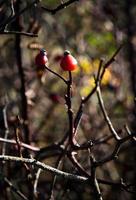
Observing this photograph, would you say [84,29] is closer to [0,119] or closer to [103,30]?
[103,30]

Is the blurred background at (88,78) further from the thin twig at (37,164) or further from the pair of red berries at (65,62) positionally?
the thin twig at (37,164)

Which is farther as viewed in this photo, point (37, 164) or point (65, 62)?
point (65, 62)

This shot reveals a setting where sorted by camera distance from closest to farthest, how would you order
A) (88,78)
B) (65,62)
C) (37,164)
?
(37,164) → (65,62) → (88,78)

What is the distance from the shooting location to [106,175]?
3.88 meters

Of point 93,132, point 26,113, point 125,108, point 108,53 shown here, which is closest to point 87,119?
point 93,132

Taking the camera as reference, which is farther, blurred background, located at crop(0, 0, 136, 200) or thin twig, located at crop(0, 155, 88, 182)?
blurred background, located at crop(0, 0, 136, 200)

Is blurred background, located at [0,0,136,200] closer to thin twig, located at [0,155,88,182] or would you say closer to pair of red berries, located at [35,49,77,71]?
pair of red berries, located at [35,49,77,71]

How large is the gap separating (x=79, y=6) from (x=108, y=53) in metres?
0.68

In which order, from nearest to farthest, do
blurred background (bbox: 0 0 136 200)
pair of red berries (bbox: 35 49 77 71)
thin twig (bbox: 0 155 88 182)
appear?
thin twig (bbox: 0 155 88 182) < pair of red berries (bbox: 35 49 77 71) < blurred background (bbox: 0 0 136 200)

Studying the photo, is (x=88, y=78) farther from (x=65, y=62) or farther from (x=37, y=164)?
(x=37, y=164)

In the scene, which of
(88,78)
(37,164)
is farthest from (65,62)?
(88,78)

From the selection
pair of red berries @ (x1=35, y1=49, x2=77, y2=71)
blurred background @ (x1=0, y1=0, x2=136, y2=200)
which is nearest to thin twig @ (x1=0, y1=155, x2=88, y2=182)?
pair of red berries @ (x1=35, y1=49, x2=77, y2=71)

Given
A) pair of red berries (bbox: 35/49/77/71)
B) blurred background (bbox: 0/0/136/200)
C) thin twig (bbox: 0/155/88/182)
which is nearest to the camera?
thin twig (bbox: 0/155/88/182)

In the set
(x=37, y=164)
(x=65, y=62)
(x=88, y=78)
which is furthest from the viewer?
(x=88, y=78)
